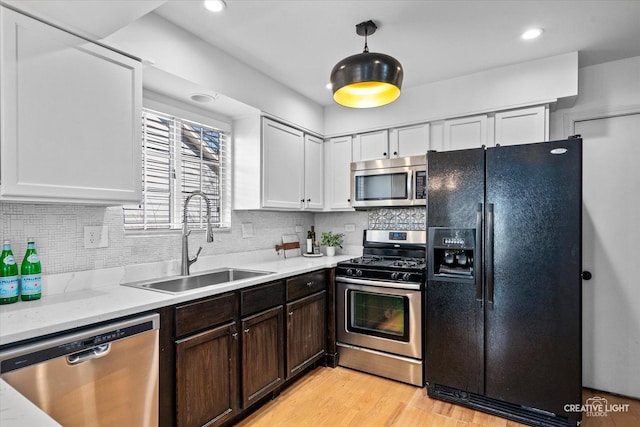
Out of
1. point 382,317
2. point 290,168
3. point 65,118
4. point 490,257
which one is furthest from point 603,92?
point 65,118

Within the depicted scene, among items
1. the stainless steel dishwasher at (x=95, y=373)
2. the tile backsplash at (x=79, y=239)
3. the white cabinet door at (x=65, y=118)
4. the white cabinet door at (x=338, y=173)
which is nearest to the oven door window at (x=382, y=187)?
the white cabinet door at (x=338, y=173)

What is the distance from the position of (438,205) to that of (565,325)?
1.07 meters

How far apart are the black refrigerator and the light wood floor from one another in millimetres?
155

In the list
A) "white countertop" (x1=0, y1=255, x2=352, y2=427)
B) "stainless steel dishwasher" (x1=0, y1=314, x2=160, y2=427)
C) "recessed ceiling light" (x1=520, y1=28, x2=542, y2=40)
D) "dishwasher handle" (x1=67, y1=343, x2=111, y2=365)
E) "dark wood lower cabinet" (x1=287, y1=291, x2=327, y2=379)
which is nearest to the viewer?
"white countertop" (x1=0, y1=255, x2=352, y2=427)

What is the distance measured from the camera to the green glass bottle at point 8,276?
1.61m

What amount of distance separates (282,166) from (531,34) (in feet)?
6.90

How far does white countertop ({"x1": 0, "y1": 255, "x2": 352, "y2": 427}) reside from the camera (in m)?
0.73

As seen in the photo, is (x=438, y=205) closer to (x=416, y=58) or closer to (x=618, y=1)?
(x=416, y=58)

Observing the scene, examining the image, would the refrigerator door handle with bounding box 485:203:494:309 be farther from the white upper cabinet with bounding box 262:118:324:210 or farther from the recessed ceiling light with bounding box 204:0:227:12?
the recessed ceiling light with bounding box 204:0:227:12

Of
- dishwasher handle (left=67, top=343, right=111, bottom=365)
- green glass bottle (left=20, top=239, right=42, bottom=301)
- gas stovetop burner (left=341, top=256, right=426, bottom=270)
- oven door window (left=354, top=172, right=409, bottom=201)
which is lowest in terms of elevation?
dishwasher handle (left=67, top=343, right=111, bottom=365)

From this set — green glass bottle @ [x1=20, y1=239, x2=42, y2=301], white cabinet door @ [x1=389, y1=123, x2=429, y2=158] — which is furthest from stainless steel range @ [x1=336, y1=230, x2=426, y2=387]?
green glass bottle @ [x1=20, y1=239, x2=42, y2=301]

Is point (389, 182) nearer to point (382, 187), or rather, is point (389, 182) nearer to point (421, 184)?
point (382, 187)

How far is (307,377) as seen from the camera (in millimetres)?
2844

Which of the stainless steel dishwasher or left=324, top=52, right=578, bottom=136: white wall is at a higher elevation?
left=324, top=52, right=578, bottom=136: white wall
